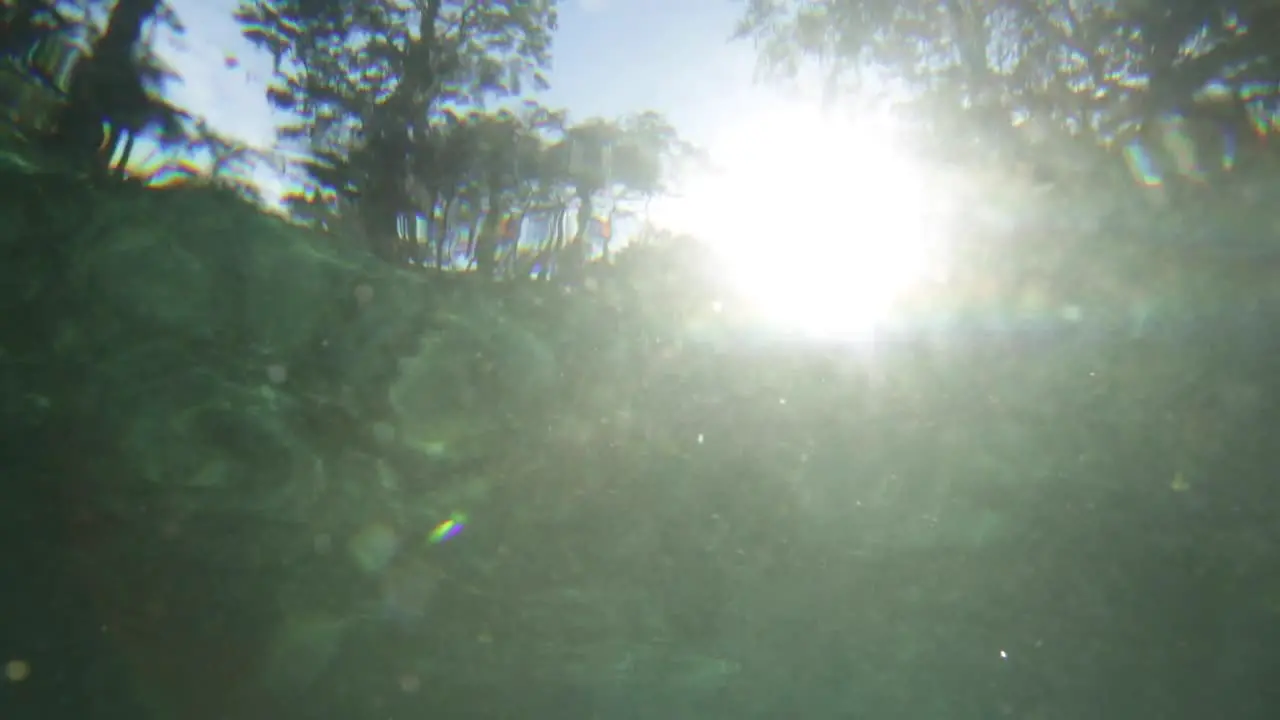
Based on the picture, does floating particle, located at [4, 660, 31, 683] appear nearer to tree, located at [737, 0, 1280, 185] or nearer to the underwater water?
the underwater water

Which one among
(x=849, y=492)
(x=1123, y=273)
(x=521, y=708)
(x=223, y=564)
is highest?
(x=1123, y=273)

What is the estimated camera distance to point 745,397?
50.0ft

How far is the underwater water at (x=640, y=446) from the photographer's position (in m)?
11.8

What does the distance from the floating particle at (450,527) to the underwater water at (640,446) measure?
0.06 meters

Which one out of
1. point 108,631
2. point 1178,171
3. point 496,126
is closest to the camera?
point 108,631

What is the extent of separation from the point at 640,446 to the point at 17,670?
8531 millimetres

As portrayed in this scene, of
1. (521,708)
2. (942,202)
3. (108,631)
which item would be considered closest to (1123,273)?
(942,202)

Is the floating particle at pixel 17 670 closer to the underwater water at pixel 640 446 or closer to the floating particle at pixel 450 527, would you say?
the underwater water at pixel 640 446

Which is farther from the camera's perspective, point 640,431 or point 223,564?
point 640,431

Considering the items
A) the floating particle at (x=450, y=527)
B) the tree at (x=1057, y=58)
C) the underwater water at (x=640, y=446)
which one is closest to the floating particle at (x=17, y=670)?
the underwater water at (x=640, y=446)

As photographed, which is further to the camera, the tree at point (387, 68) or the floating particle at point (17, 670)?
the tree at point (387, 68)

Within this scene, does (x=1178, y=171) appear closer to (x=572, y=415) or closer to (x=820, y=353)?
(x=820, y=353)

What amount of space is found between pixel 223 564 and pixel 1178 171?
45.5 ft


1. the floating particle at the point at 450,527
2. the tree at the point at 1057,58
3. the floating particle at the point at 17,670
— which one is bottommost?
the floating particle at the point at 17,670
